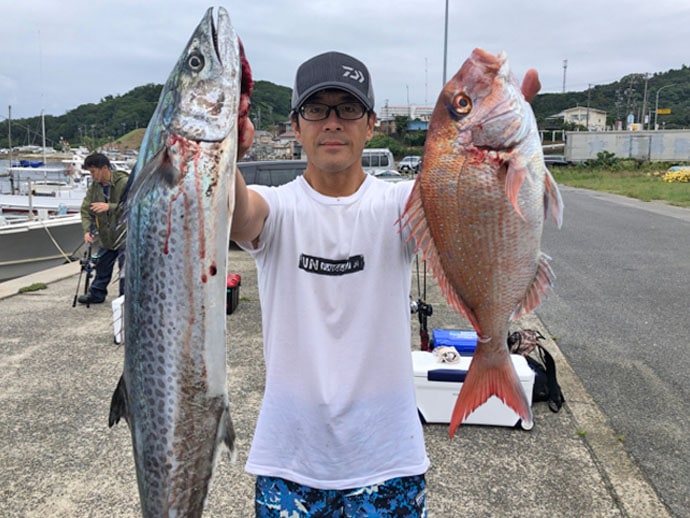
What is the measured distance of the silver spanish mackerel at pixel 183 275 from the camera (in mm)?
1529

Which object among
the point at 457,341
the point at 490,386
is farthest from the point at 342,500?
the point at 457,341

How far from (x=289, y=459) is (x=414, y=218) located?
0.93m

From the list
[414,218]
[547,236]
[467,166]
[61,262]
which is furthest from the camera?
[61,262]

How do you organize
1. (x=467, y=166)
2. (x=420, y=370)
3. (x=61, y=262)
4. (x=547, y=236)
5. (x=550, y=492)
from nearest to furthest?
(x=467, y=166) → (x=550, y=492) → (x=420, y=370) → (x=547, y=236) → (x=61, y=262)

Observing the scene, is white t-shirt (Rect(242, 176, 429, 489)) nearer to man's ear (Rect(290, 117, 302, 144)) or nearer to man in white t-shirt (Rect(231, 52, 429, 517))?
man in white t-shirt (Rect(231, 52, 429, 517))

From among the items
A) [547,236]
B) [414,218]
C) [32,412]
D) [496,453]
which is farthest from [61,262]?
[414,218]

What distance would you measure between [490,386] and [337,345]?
52cm

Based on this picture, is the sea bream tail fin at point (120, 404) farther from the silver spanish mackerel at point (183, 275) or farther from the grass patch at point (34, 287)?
the grass patch at point (34, 287)

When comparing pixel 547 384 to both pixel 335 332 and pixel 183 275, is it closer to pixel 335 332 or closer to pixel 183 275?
pixel 335 332

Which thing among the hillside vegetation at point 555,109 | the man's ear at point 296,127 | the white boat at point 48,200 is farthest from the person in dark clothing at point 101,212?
the hillside vegetation at point 555,109

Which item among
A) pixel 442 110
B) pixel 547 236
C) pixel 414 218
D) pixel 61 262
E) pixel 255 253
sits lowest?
pixel 61 262

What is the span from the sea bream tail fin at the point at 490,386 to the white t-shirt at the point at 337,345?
22 centimetres

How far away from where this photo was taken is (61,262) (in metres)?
14.4

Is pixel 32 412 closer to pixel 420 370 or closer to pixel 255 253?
pixel 420 370
